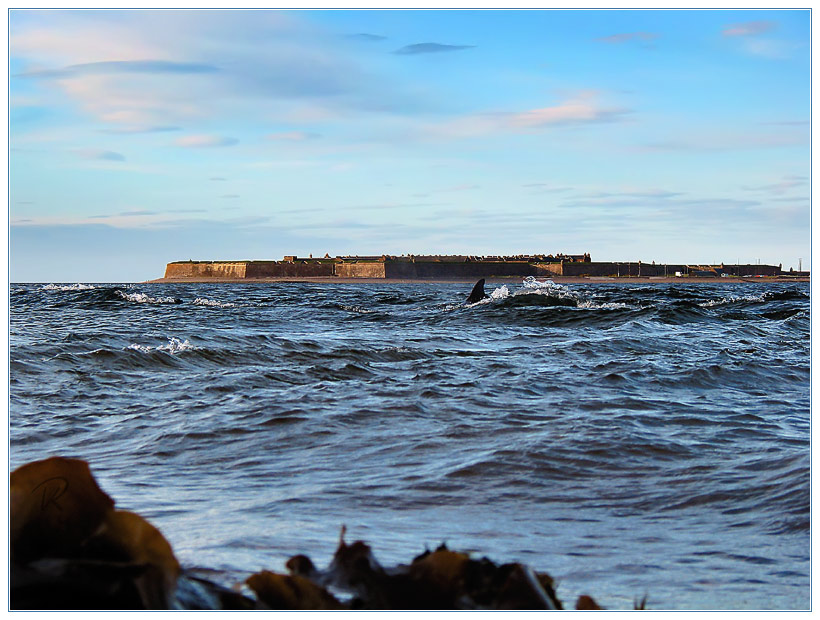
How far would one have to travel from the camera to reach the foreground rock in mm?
2389

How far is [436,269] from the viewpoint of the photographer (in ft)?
340

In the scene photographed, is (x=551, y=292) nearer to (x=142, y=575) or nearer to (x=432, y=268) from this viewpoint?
(x=142, y=575)

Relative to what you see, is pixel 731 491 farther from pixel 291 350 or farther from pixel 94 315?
pixel 94 315

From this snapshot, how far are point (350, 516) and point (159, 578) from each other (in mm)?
1935

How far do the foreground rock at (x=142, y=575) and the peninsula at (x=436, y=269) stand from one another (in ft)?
320

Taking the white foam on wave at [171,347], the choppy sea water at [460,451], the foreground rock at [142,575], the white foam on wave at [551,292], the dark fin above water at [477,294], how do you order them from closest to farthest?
1. the foreground rock at [142,575]
2. the choppy sea water at [460,451]
3. the white foam on wave at [171,347]
4. the dark fin above water at [477,294]
5. the white foam on wave at [551,292]

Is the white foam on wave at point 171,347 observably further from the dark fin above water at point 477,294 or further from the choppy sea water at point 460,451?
the dark fin above water at point 477,294

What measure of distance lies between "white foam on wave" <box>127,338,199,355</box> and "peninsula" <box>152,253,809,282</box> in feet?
286

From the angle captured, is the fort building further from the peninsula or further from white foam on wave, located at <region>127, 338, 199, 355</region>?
white foam on wave, located at <region>127, 338, 199, 355</region>

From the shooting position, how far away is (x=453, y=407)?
25.5ft

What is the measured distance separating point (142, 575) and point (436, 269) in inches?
3994

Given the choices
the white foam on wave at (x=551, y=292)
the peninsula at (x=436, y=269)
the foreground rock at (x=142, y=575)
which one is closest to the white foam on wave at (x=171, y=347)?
the foreground rock at (x=142, y=575)

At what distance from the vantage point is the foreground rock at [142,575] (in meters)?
2.39

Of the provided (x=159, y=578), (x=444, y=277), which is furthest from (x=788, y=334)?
(x=444, y=277)
